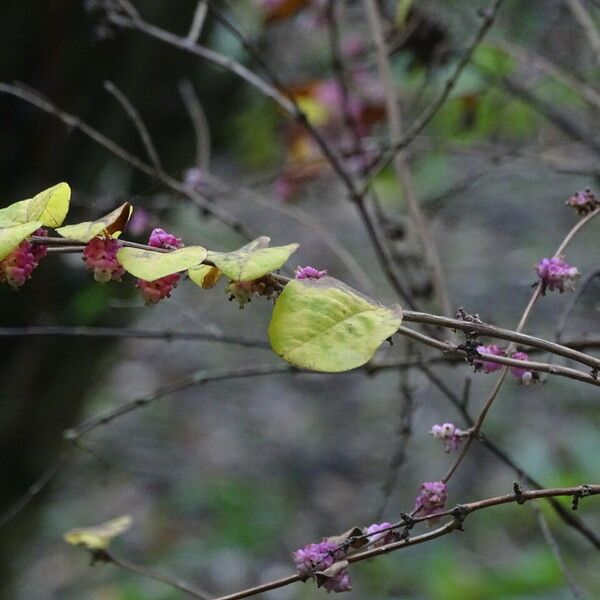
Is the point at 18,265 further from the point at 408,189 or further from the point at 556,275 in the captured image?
the point at 408,189

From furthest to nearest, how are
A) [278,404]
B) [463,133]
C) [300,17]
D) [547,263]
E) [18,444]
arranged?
[278,404], [300,17], [18,444], [463,133], [547,263]

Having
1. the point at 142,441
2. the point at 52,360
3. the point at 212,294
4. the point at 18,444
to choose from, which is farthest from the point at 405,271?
the point at 142,441

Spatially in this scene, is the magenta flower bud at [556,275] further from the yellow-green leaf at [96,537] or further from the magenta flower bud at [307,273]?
the yellow-green leaf at [96,537]

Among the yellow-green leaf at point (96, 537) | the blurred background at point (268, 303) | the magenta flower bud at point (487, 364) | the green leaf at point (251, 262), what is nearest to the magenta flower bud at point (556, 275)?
the magenta flower bud at point (487, 364)

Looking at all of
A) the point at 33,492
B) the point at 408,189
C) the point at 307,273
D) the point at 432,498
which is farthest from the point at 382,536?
the point at 408,189

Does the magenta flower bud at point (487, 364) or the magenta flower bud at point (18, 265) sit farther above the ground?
the magenta flower bud at point (18, 265)

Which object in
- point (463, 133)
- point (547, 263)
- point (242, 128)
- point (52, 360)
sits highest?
point (547, 263)

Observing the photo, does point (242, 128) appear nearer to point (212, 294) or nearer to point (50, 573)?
point (212, 294)
